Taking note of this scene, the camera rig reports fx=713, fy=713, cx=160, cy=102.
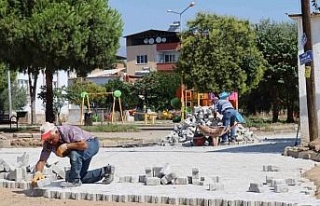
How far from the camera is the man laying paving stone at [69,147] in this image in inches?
449

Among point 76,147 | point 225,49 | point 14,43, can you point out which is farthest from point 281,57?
point 76,147

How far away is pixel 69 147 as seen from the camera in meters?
11.4

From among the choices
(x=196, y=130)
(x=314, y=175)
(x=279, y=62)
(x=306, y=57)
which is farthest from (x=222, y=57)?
(x=314, y=175)

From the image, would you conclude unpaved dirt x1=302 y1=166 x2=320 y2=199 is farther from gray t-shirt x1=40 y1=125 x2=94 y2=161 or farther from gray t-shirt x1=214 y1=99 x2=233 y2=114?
gray t-shirt x1=214 y1=99 x2=233 y2=114

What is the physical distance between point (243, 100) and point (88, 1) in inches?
919

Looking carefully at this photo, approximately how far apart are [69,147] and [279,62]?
36158 mm

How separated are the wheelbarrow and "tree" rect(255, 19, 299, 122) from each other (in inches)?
885

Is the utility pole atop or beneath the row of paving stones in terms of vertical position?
atop

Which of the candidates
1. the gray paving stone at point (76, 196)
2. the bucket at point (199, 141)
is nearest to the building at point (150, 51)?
the bucket at point (199, 141)

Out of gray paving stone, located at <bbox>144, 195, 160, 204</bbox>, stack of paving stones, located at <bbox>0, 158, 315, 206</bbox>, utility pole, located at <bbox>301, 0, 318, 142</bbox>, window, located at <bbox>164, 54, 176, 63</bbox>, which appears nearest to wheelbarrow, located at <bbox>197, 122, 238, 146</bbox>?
utility pole, located at <bbox>301, 0, 318, 142</bbox>

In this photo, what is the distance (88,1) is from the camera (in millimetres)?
32875

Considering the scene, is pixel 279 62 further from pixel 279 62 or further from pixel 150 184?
pixel 150 184

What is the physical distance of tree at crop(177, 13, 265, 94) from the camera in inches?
1732

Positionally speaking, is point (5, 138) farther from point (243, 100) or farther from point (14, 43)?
point (243, 100)
